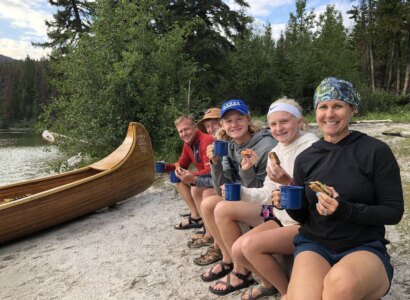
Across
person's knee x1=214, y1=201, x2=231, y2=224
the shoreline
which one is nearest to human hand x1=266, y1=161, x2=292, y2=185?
person's knee x1=214, y1=201, x2=231, y2=224

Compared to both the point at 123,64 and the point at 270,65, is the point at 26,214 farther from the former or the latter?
the point at 270,65

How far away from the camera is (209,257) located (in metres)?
3.37

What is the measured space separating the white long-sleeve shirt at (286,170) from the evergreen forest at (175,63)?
7.26 metres

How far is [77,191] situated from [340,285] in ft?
14.5

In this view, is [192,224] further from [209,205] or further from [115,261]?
[209,205]

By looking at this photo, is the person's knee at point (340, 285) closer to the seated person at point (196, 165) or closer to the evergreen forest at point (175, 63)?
the seated person at point (196, 165)

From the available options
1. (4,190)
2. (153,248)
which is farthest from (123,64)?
(153,248)

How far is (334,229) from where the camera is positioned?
6.21 feet

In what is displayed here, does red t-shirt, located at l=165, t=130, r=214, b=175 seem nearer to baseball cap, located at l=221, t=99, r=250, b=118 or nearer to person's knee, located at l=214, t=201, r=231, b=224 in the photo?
baseball cap, located at l=221, t=99, r=250, b=118

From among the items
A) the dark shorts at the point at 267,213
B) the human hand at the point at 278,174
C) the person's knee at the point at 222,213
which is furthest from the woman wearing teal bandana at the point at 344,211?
the person's knee at the point at 222,213

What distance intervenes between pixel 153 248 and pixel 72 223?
1.98 m

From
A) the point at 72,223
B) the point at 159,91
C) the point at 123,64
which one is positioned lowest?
the point at 72,223

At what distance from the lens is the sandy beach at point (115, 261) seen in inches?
119

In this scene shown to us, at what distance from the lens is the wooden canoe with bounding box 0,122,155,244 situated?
4.63 m
